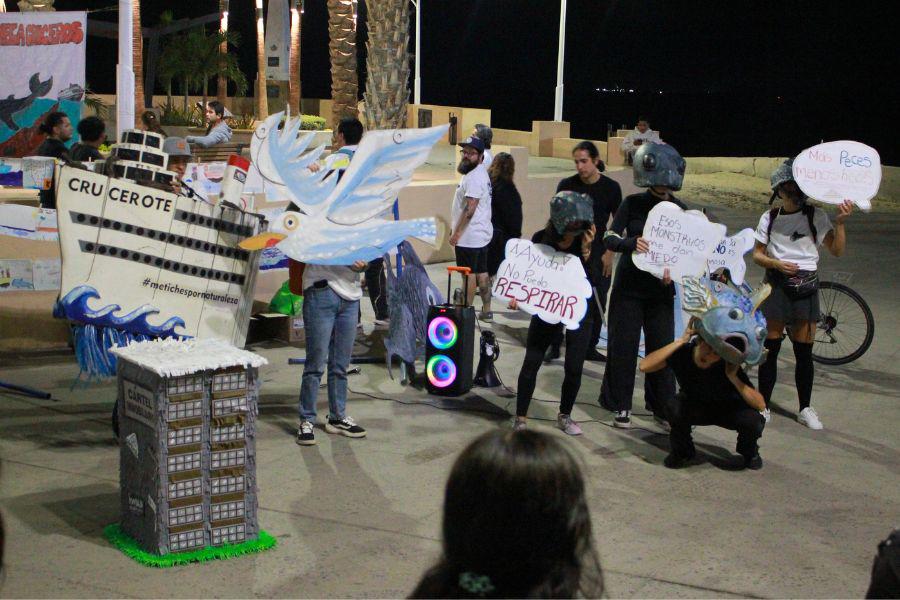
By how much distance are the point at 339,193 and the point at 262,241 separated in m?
0.54

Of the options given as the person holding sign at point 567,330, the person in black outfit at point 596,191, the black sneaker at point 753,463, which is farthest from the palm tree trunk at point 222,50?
the black sneaker at point 753,463

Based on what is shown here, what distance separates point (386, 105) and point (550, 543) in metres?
12.6

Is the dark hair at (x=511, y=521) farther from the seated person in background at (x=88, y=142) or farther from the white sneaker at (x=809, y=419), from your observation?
the seated person in background at (x=88, y=142)

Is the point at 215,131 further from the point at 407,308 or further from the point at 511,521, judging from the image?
the point at 511,521

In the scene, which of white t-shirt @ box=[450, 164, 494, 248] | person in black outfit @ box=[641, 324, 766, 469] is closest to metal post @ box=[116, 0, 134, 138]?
white t-shirt @ box=[450, 164, 494, 248]

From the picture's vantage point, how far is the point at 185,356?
185 inches

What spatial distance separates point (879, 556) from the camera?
84.8 inches

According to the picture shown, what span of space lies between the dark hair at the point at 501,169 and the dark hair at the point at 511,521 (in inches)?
299

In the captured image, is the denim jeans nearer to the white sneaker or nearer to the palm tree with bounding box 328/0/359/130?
the white sneaker

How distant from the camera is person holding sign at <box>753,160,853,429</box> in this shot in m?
6.88

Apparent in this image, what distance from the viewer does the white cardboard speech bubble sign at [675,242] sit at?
6422 millimetres

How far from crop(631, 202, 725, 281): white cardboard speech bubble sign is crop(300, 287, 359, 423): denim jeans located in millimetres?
1830

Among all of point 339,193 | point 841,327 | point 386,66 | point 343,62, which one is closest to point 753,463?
point 339,193

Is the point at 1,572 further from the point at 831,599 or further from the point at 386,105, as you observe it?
the point at 386,105
